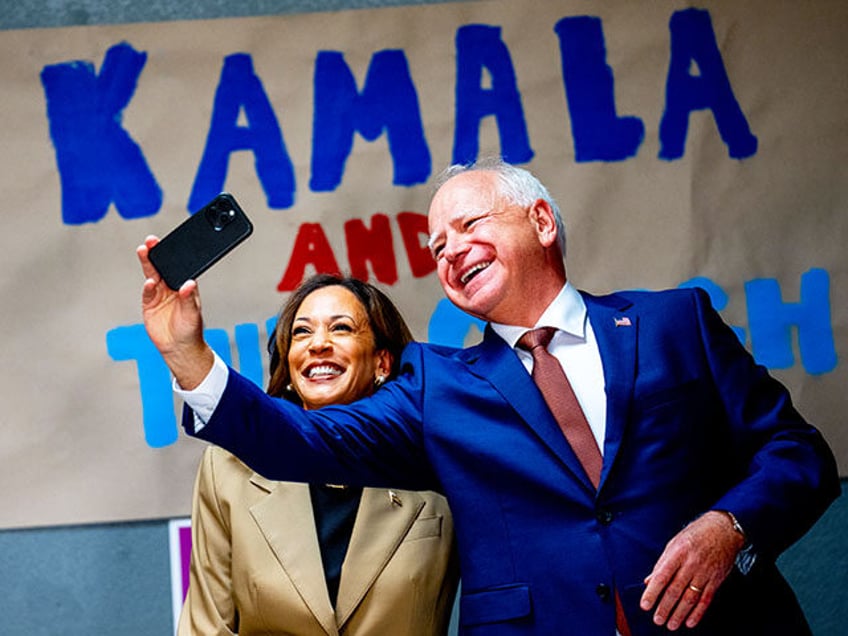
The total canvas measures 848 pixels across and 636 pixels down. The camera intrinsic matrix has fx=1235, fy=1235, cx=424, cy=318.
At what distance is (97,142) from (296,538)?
1.17m

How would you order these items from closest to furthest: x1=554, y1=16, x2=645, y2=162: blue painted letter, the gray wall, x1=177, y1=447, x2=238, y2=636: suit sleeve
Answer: x1=177, y1=447, x2=238, y2=636: suit sleeve
the gray wall
x1=554, y1=16, x2=645, y2=162: blue painted letter

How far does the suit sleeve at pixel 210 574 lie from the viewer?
2250 mm

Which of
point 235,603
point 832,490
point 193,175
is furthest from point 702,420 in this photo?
point 193,175

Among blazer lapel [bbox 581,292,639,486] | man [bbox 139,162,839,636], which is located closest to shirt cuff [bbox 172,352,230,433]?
man [bbox 139,162,839,636]

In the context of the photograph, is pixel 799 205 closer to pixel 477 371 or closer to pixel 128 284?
pixel 477 371

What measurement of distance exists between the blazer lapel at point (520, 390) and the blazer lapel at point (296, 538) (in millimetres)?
508

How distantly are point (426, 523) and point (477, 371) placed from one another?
1.60 feet

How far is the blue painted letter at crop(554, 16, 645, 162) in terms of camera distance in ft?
9.56

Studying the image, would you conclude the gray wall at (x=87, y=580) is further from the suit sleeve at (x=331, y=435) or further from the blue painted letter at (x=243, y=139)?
the suit sleeve at (x=331, y=435)

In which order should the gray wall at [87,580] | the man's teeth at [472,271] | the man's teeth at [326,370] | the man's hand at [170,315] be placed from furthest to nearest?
the gray wall at [87,580] → the man's teeth at [326,370] → the man's teeth at [472,271] → the man's hand at [170,315]

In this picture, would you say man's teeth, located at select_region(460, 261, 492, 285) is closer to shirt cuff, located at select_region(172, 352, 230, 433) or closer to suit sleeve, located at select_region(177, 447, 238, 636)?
shirt cuff, located at select_region(172, 352, 230, 433)

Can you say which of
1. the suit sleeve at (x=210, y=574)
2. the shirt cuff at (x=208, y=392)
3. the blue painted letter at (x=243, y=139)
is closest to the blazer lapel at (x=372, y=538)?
the suit sleeve at (x=210, y=574)

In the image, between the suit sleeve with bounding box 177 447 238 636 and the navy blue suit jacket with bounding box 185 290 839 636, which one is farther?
the suit sleeve with bounding box 177 447 238 636

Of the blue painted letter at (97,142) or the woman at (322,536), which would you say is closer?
the woman at (322,536)
